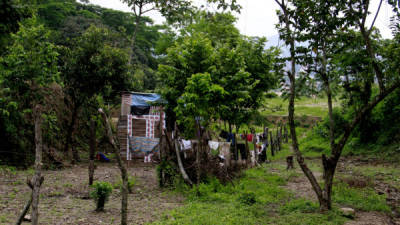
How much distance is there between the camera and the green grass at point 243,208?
20.9 feet

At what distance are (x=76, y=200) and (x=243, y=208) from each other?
419 cm

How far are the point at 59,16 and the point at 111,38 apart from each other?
782 inches

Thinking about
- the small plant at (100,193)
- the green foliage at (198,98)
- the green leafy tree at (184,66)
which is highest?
the green leafy tree at (184,66)

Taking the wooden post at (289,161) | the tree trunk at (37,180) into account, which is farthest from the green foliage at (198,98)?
the wooden post at (289,161)

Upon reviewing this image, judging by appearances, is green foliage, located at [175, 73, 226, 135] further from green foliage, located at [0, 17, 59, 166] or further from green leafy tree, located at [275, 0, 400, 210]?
green foliage, located at [0, 17, 59, 166]

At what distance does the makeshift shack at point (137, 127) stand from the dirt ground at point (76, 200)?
2166 mm

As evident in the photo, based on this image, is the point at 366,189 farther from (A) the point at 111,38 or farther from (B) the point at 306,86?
(A) the point at 111,38

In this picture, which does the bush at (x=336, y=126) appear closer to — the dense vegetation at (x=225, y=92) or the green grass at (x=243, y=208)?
the dense vegetation at (x=225, y=92)

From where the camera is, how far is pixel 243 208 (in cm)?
727

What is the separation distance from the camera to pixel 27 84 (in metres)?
12.5

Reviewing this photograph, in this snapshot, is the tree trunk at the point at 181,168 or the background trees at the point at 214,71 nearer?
the tree trunk at the point at 181,168

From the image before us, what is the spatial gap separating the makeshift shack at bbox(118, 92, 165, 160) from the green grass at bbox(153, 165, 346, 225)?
17.7 feet

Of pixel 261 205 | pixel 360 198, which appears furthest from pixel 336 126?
pixel 261 205

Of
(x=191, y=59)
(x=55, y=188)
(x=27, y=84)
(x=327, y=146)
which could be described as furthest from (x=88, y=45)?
(x=327, y=146)
